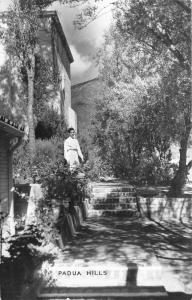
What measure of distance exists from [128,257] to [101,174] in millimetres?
15103

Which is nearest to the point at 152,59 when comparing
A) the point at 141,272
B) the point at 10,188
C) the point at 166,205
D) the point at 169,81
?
the point at 169,81

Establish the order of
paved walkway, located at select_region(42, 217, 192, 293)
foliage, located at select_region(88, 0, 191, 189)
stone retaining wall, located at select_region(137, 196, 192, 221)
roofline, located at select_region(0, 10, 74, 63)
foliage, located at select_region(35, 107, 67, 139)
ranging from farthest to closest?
roofline, located at select_region(0, 10, 74, 63) < foliage, located at select_region(35, 107, 67, 139) < stone retaining wall, located at select_region(137, 196, 192, 221) < foliage, located at select_region(88, 0, 191, 189) < paved walkway, located at select_region(42, 217, 192, 293)

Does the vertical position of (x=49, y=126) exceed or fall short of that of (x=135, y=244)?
it exceeds it

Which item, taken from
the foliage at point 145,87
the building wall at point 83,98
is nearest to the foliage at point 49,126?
the foliage at point 145,87

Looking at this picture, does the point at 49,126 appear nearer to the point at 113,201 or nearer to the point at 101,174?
the point at 101,174

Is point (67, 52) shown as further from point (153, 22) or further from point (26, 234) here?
point (26, 234)

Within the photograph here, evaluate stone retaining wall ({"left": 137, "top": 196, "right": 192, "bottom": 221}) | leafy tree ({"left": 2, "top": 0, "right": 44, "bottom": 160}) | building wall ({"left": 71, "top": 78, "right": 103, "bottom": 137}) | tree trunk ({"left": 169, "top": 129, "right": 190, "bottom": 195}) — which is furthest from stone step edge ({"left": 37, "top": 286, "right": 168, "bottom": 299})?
building wall ({"left": 71, "top": 78, "right": 103, "bottom": 137})

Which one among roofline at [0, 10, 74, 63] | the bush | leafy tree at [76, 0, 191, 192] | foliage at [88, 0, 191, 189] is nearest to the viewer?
leafy tree at [76, 0, 191, 192]

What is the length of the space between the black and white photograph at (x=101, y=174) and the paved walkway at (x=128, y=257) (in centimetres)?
2

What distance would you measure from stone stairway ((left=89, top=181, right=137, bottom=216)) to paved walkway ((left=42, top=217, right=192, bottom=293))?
1.77 metres

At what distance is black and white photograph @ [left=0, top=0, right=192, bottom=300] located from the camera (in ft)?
19.7

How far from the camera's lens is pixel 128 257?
7.79m

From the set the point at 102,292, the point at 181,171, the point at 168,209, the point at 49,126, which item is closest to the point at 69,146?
the point at 168,209

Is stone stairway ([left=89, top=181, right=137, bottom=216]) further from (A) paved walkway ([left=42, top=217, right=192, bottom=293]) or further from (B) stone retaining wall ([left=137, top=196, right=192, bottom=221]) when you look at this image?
(A) paved walkway ([left=42, top=217, right=192, bottom=293])
